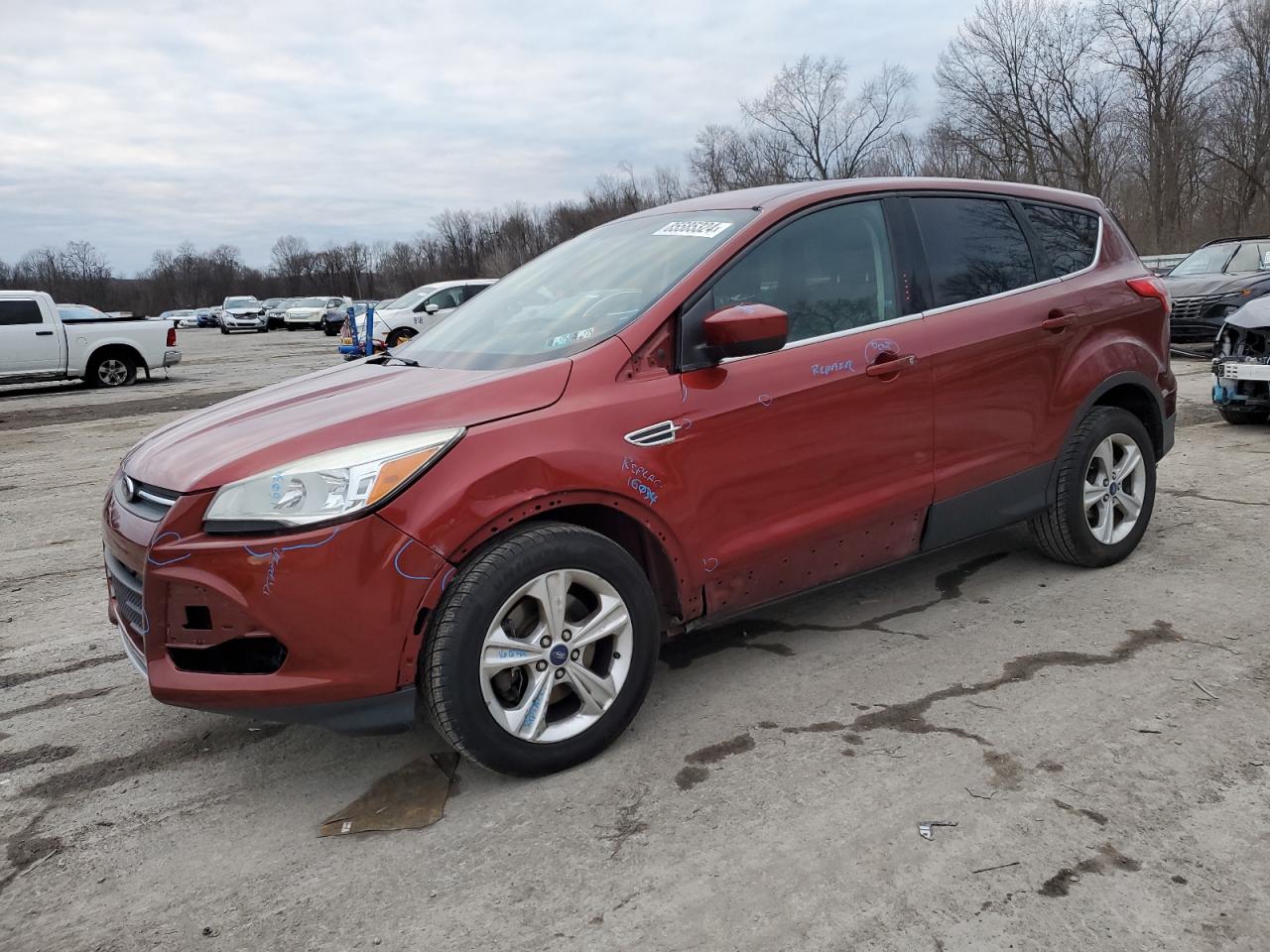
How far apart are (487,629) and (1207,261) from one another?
15404mm

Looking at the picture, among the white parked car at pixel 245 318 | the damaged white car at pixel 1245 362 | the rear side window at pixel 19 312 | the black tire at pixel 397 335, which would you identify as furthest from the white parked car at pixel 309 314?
the damaged white car at pixel 1245 362

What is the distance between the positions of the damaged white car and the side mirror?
242 inches

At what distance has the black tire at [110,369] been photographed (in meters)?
18.0

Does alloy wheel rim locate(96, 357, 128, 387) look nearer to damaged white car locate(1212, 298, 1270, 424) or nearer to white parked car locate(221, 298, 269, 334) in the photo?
damaged white car locate(1212, 298, 1270, 424)

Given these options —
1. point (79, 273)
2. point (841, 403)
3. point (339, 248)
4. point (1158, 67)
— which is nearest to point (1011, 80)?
point (1158, 67)

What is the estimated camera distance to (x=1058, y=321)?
411cm

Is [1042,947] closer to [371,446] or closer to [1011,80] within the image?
[371,446]

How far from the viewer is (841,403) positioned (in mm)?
3414

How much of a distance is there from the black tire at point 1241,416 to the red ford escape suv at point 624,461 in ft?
14.2

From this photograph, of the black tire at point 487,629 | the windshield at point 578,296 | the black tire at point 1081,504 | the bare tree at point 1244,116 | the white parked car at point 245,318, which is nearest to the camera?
the black tire at point 487,629

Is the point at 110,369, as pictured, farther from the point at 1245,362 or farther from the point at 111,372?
the point at 1245,362

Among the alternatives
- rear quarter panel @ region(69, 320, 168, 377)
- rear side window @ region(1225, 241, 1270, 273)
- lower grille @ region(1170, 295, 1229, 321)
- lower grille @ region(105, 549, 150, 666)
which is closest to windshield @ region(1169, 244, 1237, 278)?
rear side window @ region(1225, 241, 1270, 273)

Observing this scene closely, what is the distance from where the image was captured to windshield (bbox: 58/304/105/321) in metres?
19.0

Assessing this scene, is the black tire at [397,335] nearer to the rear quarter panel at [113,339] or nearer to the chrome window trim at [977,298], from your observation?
the rear quarter panel at [113,339]
